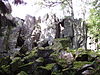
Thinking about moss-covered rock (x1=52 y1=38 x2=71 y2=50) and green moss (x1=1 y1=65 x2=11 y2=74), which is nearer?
green moss (x1=1 y1=65 x2=11 y2=74)

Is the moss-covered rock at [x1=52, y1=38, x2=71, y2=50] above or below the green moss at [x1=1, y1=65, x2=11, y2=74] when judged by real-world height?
above

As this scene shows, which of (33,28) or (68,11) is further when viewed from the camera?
(68,11)

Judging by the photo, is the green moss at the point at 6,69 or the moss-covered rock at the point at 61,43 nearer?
the green moss at the point at 6,69

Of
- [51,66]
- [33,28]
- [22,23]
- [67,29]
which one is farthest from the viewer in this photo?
[67,29]

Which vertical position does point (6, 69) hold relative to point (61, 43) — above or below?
below

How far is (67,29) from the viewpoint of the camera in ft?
44.0

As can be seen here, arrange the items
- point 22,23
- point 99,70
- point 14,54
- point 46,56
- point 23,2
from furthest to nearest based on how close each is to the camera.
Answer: point 22,23, point 14,54, point 46,56, point 99,70, point 23,2

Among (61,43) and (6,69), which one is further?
(61,43)

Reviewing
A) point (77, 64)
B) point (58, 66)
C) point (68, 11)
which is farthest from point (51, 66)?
point (68, 11)

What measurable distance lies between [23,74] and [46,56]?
2005 mm

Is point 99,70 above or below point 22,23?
below

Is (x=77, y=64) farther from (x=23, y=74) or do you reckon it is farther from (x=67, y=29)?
(x=67, y=29)

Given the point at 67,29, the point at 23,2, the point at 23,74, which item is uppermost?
the point at 23,2

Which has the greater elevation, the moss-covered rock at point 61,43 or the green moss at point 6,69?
the moss-covered rock at point 61,43
